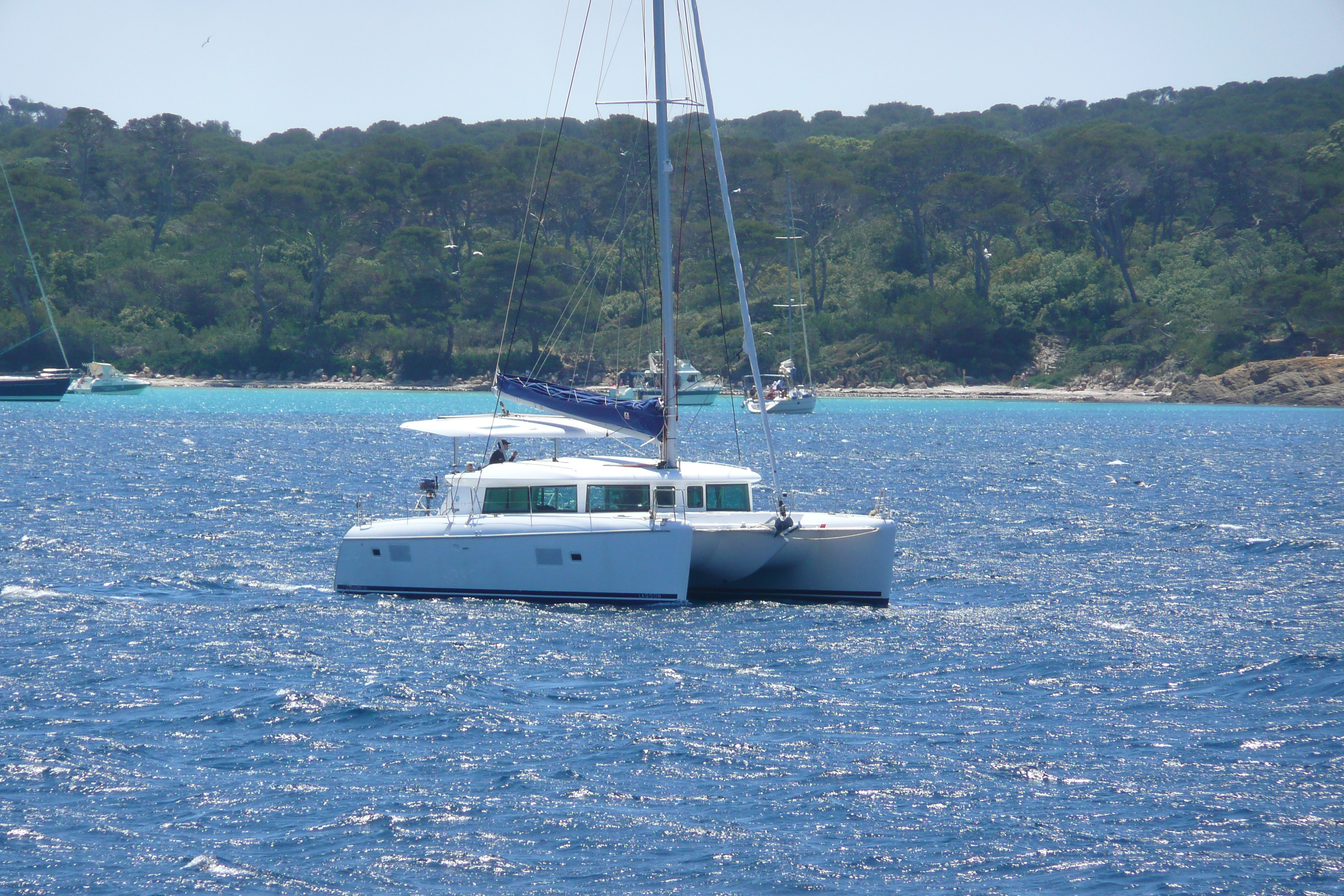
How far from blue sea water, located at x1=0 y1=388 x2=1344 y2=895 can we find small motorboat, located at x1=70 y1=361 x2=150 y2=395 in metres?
82.9

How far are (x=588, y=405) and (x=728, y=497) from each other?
9.85 feet

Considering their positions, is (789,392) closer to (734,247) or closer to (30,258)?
(30,258)

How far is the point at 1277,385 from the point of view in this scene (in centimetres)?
10175

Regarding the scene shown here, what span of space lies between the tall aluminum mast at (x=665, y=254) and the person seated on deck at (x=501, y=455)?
117 inches

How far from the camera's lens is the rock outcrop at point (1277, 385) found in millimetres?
99875

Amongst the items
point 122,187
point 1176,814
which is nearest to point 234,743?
point 1176,814

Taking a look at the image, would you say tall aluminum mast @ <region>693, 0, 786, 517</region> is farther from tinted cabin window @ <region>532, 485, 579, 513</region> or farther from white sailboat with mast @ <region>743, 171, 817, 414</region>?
white sailboat with mast @ <region>743, 171, 817, 414</region>

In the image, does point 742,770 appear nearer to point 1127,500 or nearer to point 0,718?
point 0,718

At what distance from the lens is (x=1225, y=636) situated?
65.5ft

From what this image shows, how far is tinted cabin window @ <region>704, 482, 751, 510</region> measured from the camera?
871 inches

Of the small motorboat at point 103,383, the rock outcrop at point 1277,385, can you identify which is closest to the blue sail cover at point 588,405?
the rock outcrop at point 1277,385

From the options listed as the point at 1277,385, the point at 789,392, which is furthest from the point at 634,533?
the point at 1277,385

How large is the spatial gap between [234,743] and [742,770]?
5.17 m

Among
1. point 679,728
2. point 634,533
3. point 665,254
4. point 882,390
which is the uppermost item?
point 665,254
